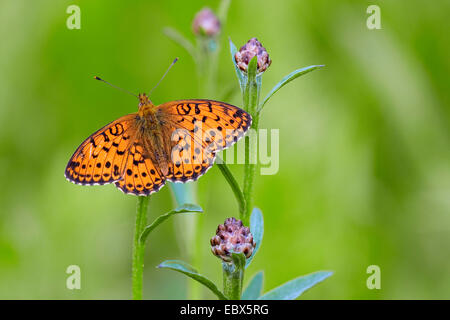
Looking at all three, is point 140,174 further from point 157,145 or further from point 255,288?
point 255,288

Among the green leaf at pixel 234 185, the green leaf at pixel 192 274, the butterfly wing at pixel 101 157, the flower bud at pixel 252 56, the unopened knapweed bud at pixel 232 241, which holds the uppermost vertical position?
the flower bud at pixel 252 56

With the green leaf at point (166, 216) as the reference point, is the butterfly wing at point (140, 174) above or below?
above

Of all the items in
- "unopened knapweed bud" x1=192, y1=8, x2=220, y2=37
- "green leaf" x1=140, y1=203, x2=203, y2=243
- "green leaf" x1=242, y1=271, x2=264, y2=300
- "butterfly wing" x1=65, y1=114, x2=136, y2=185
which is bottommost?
"green leaf" x1=242, y1=271, x2=264, y2=300

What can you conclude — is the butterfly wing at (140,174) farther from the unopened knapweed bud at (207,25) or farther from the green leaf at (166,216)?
the unopened knapweed bud at (207,25)

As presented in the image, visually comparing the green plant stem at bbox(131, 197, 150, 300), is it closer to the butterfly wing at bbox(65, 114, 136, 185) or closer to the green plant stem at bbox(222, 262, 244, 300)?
the green plant stem at bbox(222, 262, 244, 300)

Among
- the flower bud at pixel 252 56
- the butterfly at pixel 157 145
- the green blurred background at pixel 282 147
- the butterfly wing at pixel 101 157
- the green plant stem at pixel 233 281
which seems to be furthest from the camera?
the green blurred background at pixel 282 147

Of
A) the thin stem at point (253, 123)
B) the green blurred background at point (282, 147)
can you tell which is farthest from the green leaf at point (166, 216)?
the green blurred background at point (282, 147)

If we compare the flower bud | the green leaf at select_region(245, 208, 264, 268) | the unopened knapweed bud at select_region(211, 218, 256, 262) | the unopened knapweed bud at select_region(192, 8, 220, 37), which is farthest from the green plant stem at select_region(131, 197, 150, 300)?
the unopened knapweed bud at select_region(192, 8, 220, 37)
